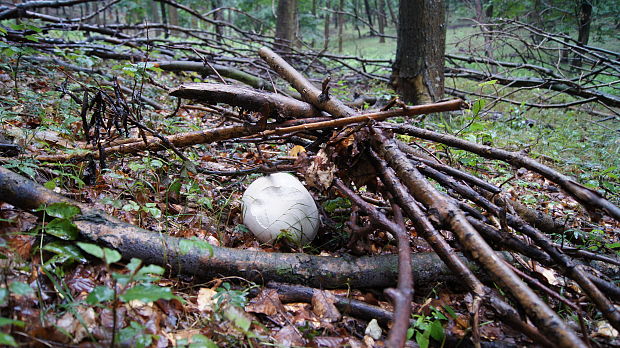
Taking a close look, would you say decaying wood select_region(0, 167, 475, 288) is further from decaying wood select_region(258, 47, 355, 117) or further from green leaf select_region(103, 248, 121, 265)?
decaying wood select_region(258, 47, 355, 117)

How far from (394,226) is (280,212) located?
0.71m

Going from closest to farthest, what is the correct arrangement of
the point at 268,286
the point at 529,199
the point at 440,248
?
1. the point at 440,248
2. the point at 268,286
3. the point at 529,199

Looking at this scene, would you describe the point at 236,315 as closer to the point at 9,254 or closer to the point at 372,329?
the point at 372,329

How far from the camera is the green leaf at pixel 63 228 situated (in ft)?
5.29

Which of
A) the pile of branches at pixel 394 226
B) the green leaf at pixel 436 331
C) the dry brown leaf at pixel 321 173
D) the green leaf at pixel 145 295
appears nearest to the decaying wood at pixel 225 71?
the pile of branches at pixel 394 226

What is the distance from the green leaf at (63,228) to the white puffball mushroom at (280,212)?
0.89 metres

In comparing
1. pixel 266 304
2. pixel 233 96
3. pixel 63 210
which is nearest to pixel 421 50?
pixel 233 96

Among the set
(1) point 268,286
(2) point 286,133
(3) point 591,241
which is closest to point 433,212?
(1) point 268,286

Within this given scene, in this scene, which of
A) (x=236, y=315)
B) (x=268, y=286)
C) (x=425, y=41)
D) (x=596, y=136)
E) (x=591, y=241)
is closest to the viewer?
(x=236, y=315)

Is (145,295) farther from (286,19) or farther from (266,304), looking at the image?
(286,19)

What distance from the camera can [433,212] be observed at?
164 centimetres

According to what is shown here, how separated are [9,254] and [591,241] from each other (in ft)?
10.7

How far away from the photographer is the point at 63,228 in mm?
1637

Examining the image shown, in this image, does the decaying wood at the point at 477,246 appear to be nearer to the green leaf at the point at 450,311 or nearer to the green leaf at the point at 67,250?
the green leaf at the point at 450,311
